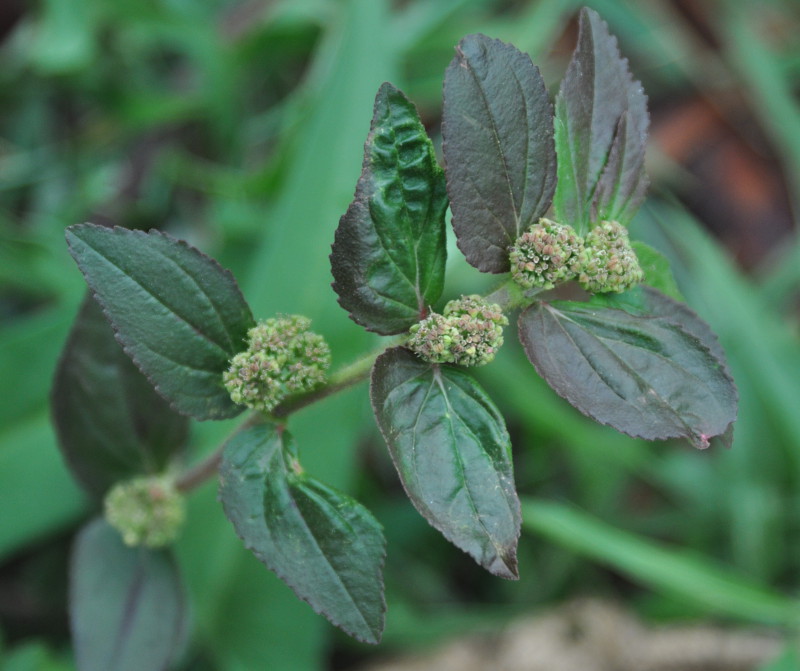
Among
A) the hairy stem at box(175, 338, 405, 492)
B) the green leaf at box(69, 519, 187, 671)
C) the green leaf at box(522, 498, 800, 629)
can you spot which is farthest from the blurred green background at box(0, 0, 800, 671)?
the hairy stem at box(175, 338, 405, 492)

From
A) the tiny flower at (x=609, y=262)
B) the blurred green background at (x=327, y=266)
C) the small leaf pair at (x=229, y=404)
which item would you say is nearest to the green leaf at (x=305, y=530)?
the small leaf pair at (x=229, y=404)

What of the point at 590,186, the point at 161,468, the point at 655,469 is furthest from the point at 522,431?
the point at 590,186

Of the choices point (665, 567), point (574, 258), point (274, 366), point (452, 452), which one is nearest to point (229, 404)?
point (274, 366)

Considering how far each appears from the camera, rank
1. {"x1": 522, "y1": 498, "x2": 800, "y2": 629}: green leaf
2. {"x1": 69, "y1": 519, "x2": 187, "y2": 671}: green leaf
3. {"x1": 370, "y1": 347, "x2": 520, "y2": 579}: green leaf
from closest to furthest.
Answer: {"x1": 370, "y1": 347, "x2": 520, "y2": 579}: green leaf < {"x1": 69, "y1": 519, "x2": 187, "y2": 671}: green leaf < {"x1": 522, "y1": 498, "x2": 800, "y2": 629}: green leaf

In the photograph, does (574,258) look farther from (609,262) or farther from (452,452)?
(452,452)

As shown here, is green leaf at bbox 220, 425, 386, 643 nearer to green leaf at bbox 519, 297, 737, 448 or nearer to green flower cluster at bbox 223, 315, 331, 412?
green flower cluster at bbox 223, 315, 331, 412
